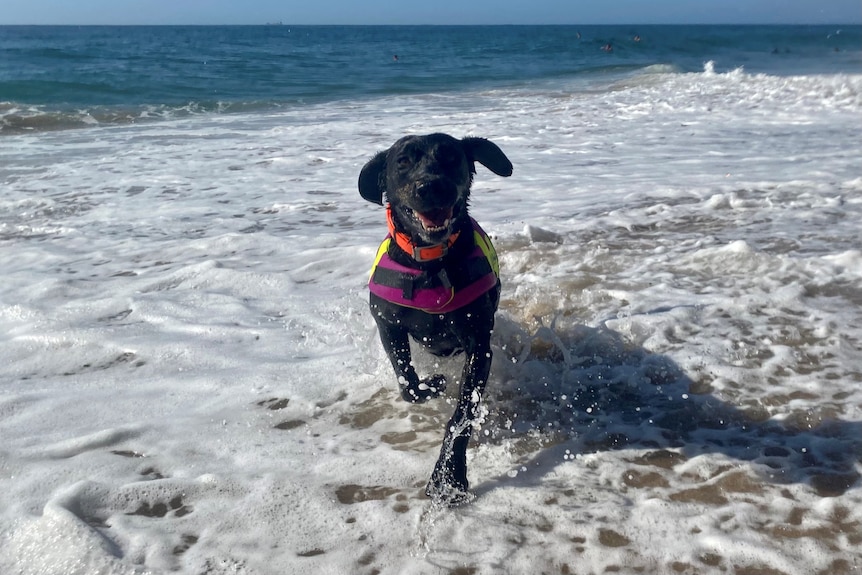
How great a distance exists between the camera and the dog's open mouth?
340 centimetres

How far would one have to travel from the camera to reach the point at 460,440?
3.13m

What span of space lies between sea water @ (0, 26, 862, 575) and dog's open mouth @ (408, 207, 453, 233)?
0.97 m

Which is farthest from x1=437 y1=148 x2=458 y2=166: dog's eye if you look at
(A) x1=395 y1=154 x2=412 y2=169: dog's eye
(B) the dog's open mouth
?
(B) the dog's open mouth

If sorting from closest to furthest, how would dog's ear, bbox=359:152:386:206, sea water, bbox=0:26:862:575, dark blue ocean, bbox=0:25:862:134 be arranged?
sea water, bbox=0:26:862:575 → dog's ear, bbox=359:152:386:206 → dark blue ocean, bbox=0:25:862:134

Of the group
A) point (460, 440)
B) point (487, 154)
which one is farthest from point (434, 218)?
point (460, 440)

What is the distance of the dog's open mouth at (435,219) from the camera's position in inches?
134

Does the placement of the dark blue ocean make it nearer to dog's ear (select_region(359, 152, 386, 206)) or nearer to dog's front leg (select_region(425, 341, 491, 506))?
dog's ear (select_region(359, 152, 386, 206))

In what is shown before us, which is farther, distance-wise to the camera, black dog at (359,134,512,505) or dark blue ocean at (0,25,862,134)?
dark blue ocean at (0,25,862,134)

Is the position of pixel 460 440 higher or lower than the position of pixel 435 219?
lower

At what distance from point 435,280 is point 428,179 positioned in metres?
0.46

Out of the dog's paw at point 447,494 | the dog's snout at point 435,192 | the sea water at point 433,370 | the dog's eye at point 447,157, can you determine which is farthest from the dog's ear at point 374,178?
the dog's paw at point 447,494

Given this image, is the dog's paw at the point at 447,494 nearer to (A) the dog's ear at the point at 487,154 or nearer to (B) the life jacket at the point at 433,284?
(B) the life jacket at the point at 433,284

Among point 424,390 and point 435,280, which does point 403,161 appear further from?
point 424,390

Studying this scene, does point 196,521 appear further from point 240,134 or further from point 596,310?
point 240,134
